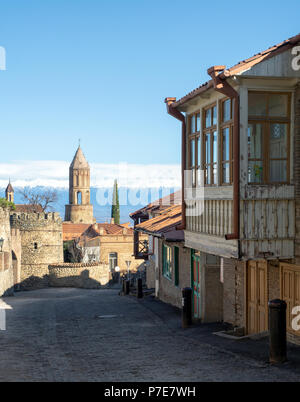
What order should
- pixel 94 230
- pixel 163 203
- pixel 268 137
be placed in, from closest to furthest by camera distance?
pixel 268 137, pixel 163 203, pixel 94 230

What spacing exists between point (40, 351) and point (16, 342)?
1.50 m

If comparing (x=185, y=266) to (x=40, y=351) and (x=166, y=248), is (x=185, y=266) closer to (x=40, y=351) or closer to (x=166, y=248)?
(x=166, y=248)

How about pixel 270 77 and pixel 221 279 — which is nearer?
pixel 270 77

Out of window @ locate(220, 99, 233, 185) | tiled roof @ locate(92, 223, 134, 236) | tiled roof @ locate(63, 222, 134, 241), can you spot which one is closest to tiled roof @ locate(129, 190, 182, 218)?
window @ locate(220, 99, 233, 185)

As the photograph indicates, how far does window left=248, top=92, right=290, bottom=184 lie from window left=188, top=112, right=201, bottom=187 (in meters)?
2.20

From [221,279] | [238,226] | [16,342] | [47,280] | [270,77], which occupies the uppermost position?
[270,77]

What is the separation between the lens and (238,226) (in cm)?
959

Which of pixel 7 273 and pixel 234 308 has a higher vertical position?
pixel 234 308

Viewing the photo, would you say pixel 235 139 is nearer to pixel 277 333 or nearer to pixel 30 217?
pixel 277 333

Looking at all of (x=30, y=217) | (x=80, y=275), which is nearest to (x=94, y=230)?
(x=30, y=217)

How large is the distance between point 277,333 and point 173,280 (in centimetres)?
1048

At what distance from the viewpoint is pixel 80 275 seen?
4522 centimetres

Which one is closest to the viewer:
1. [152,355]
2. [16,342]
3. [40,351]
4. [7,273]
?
[152,355]
